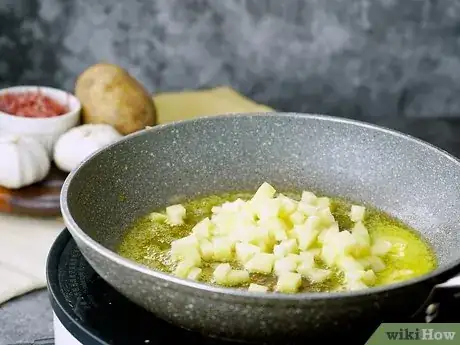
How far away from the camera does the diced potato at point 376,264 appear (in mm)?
884

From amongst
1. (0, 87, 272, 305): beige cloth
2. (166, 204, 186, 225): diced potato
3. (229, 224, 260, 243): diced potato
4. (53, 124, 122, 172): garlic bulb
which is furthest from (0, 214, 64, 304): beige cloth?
(229, 224, 260, 243): diced potato

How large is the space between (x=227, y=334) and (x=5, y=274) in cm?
49

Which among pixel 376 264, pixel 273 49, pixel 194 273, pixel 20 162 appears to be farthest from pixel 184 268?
pixel 273 49

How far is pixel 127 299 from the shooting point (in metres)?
0.82

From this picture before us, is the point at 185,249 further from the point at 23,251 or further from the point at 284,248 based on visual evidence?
the point at 23,251

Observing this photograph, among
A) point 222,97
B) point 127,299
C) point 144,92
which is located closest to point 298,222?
point 127,299

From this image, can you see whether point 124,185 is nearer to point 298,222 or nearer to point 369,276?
point 298,222

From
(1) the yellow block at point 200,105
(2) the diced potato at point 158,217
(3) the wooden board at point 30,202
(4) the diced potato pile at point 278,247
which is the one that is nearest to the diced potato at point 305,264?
(4) the diced potato pile at point 278,247

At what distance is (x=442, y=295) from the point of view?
71 centimetres

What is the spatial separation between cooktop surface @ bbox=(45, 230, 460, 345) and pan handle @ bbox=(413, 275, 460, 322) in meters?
0.03

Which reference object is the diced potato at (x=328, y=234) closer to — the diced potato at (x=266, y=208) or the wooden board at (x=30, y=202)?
the diced potato at (x=266, y=208)

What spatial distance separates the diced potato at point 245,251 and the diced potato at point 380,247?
15 cm

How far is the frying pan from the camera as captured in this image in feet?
2.40

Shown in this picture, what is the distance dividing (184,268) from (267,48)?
3.60ft
